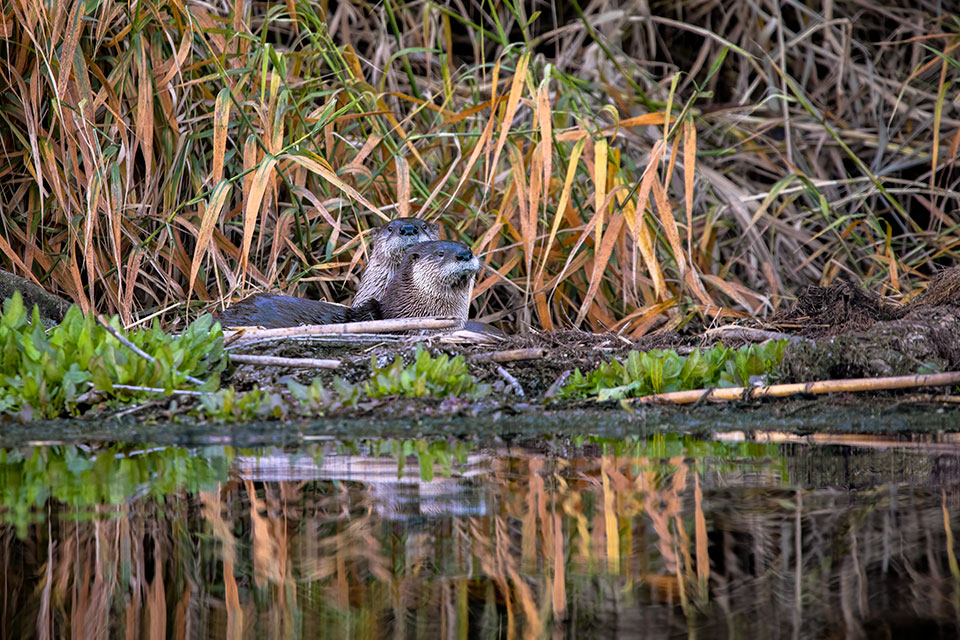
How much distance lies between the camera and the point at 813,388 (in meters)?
3.67

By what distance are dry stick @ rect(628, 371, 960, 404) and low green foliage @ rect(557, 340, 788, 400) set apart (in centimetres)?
11

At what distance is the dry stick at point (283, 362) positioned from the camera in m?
3.99

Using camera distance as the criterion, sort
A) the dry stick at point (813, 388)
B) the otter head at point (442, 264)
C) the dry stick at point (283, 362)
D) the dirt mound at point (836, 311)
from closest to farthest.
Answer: the dry stick at point (813, 388), the dry stick at point (283, 362), the dirt mound at point (836, 311), the otter head at point (442, 264)

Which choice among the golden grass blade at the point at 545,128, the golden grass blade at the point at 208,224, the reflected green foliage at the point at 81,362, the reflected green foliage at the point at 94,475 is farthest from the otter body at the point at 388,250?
the reflected green foliage at the point at 94,475

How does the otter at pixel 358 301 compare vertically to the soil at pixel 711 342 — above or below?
above

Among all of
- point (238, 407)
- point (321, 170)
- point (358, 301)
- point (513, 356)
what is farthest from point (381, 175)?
point (238, 407)

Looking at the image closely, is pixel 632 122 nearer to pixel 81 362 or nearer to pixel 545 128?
pixel 545 128

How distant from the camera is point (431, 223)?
5668 mm

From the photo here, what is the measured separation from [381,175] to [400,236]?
48 cm

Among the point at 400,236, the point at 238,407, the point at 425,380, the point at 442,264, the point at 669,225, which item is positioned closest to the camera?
the point at 238,407

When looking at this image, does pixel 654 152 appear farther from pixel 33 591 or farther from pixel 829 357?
pixel 33 591


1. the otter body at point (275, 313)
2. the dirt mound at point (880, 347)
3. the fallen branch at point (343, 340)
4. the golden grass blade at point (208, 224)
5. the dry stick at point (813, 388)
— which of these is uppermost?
the golden grass blade at point (208, 224)

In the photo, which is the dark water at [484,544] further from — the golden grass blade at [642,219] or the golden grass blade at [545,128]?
the golden grass blade at [545,128]

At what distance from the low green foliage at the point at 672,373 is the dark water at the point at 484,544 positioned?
0.79 metres
